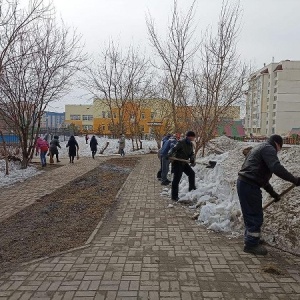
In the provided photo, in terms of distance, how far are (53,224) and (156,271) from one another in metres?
2.69

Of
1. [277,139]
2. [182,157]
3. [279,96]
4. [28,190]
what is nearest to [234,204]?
[277,139]

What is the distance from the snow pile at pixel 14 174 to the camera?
1063 centimetres

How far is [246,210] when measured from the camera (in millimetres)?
4332

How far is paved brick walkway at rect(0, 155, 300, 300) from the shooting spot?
321cm

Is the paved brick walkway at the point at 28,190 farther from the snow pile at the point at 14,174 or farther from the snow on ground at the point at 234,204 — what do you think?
the snow on ground at the point at 234,204

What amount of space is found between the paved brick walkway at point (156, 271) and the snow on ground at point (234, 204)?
0.28 metres

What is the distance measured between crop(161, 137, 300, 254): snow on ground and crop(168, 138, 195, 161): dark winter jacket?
2.82 ft

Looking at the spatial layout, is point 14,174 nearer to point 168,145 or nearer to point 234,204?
point 168,145

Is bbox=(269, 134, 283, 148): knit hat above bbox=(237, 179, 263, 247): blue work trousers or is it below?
above

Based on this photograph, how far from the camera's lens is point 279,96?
74188 millimetres

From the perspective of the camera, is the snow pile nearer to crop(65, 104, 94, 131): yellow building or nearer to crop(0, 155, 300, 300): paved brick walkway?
crop(0, 155, 300, 300): paved brick walkway

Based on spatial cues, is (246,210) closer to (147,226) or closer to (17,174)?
(147,226)

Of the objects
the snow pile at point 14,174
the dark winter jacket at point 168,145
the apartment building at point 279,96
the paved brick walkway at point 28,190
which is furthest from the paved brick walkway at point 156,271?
the apartment building at point 279,96

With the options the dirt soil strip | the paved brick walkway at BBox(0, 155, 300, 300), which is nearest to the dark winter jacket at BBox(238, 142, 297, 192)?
the paved brick walkway at BBox(0, 155, 300, 300)
